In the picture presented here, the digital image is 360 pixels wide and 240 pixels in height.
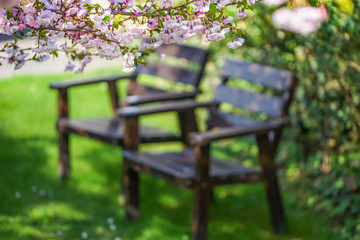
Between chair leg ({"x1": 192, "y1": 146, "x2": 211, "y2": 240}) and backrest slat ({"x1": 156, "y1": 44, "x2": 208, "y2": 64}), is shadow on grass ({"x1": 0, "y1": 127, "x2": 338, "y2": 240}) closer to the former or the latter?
chair leg ({"x1": 192, "y1": 146, "x2": 211, "y2": 240})

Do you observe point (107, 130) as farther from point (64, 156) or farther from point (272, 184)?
point (272, 184)

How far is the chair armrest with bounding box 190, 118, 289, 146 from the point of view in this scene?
3.26 metres

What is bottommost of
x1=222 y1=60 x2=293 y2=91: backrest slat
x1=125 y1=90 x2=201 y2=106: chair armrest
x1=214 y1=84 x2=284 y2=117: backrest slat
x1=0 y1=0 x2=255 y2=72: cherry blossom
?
x1=125 y1=90 x2=201 y2=106: chair armrest

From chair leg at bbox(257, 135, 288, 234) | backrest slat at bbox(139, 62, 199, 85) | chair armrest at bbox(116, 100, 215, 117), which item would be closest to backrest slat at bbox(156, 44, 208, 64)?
backrest slat at bbox(139, 62, 199, 85)

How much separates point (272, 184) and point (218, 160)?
409mm

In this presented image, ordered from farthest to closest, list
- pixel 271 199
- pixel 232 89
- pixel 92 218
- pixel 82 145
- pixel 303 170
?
pixel 82 145
pixel 303 170
pixel 232 89
pixel 92 218
pixel 271 199

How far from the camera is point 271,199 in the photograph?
3754 mm

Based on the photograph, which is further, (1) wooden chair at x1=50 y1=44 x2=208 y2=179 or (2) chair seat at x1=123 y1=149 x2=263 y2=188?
(1) wooden chair at x1=50 y1=44 x2=208 y2=179

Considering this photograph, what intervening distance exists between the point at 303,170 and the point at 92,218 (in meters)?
1.76

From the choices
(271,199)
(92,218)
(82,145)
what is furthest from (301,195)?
(82,145)

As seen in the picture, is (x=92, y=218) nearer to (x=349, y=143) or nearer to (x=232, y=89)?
(x=232, y=89)

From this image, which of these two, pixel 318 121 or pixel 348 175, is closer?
pixel 348 175

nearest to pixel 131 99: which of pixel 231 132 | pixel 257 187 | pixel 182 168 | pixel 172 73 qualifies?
pixel 172 73

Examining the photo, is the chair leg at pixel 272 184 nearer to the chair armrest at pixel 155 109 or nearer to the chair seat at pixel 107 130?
the chair armrest at pixel 155 109
